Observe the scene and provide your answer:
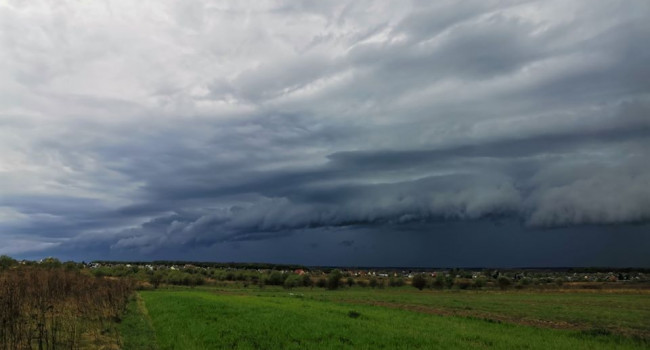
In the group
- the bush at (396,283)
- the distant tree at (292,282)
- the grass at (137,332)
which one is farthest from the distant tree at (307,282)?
the grass at (137,332)

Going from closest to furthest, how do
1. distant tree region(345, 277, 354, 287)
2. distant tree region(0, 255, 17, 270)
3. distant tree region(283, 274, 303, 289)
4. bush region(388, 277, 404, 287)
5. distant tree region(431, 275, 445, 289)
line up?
1. distant tree region(0, 255, 17, 270)
2. distant tree region(431, 275, 445, 289)
3. distant tree region(283, 274, 303, 289)
4. bush region(388, 277, 404, 287)
5. distant tree region(345, 277, 354, 287)

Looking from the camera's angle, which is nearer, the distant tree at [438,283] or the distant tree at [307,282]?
the distant tree at [438,283]

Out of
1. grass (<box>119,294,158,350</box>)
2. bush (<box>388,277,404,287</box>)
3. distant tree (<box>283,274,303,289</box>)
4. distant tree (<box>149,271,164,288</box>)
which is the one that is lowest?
bush (<box>388,277,404,287</box>)

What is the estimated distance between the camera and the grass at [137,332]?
24141 millimetres

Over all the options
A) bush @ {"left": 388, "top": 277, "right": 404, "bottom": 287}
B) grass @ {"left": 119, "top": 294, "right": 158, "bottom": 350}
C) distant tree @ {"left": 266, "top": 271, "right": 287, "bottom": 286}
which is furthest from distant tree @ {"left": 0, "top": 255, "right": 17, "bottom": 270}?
bush @ {"left": 388, "top": 277, "right": 404, "bottom": 287}

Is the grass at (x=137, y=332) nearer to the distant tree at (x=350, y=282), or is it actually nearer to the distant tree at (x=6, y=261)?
the distant tree at (x=6, y=261)

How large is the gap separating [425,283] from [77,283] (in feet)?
320

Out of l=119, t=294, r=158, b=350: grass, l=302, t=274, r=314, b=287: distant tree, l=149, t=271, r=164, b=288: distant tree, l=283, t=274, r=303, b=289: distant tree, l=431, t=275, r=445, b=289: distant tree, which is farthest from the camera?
l=302, t=274, r=314, b=287: distant tree

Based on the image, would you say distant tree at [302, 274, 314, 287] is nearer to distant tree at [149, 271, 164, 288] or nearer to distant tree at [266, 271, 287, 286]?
distant tree at [266, 271, 287, 286]

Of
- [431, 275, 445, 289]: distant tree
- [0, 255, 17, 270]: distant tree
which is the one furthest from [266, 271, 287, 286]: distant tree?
[0, 255, 17, 270]: distant tree

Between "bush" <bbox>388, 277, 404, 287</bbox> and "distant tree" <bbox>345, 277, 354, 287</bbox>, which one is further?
"distant tree" <bbox>345, 277, 354, 287</bbox>

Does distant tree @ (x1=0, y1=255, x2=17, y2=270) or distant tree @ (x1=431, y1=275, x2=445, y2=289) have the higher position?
distant tree @ (x1=0, y1=255, x2=17, y2=270)

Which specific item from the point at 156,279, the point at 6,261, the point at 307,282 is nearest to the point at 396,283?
the point at 307,282

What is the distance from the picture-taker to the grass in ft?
79.2
